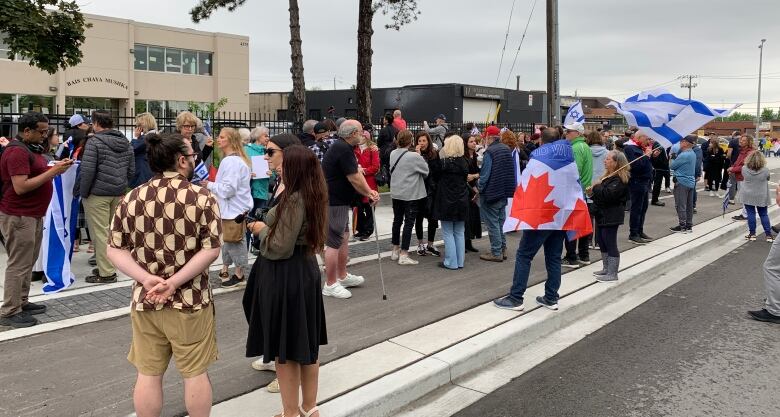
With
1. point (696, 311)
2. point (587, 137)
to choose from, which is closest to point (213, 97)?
point (587, 137)

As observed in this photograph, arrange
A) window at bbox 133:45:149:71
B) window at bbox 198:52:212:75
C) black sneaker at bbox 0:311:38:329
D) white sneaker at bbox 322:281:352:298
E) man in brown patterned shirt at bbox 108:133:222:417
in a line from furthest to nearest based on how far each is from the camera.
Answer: window at bbox 198:52:212:75 → window at bbox 133:45:149:71 → white sneaker at bbox 322:281:352:298 → black sneaker at bbox 0:311:38:329 → man in brown patterned shirt at bbox 108:133:222:417

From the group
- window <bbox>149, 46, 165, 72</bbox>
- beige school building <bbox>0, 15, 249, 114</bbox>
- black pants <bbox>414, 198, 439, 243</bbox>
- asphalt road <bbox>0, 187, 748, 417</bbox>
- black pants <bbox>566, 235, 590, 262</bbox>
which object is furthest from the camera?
window <bbox>149, 46, 165, 72</bbox>

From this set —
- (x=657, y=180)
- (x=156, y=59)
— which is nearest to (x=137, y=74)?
(x=156, y=59)

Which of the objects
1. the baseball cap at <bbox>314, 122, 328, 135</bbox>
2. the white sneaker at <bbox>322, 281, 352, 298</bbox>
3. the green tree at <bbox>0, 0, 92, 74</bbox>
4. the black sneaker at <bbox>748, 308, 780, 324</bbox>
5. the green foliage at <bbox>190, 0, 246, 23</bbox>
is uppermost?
the green foliage at <bbox>190, 0, 246, 23</bbox>

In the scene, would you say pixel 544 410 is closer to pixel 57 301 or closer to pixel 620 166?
pixel 620 166

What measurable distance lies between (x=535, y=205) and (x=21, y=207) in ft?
15.9

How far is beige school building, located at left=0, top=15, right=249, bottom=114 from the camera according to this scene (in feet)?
123

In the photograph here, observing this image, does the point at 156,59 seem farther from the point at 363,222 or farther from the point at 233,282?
the point at 233,282

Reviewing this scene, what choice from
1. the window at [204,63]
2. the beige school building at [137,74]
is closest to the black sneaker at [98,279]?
the beige school building at [137,74]

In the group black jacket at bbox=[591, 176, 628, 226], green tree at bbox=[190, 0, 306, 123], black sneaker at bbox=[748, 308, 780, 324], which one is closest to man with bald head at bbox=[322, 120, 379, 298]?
black jacket at bbox=[591, 176, 628, 226]

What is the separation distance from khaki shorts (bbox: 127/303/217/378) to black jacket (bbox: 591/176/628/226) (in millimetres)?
5466

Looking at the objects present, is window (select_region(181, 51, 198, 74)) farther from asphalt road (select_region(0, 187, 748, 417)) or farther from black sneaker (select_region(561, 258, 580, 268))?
black sneaker (select_region(561, 258, 580, 268))

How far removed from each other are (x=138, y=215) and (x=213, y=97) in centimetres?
4694

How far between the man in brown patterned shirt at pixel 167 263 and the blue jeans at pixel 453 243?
5.12 metres
